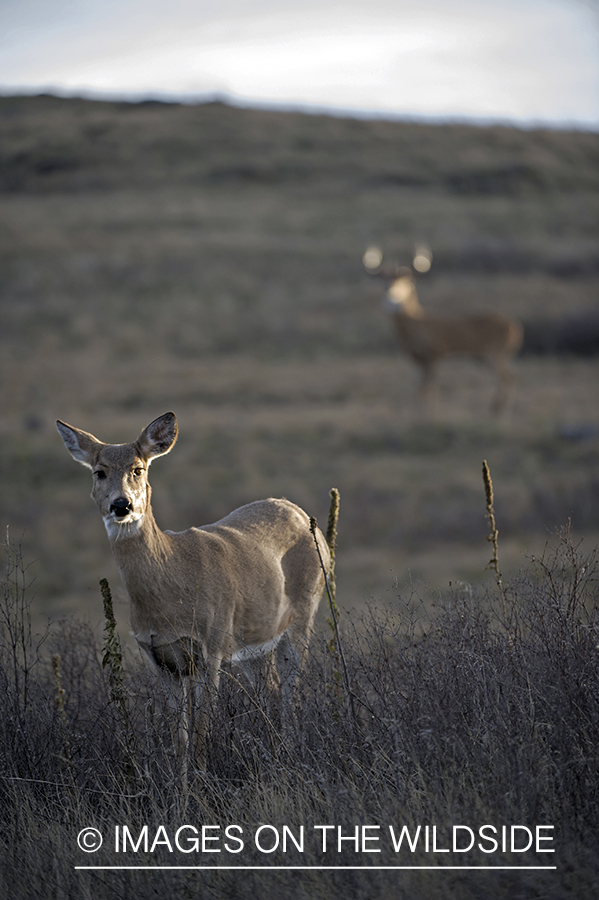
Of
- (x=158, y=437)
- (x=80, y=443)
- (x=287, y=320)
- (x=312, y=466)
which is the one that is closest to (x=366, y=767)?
(x=158, y=437)

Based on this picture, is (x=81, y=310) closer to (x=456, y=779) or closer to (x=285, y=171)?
(x=285, y=171)

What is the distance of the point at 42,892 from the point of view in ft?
13.3

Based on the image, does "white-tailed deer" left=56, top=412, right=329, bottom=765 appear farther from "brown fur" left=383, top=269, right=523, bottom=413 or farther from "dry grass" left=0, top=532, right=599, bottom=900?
"brown fur" left=383, top=269, right=523, bottom=413

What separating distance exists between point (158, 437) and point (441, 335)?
2093cm

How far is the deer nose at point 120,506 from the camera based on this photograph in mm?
5121

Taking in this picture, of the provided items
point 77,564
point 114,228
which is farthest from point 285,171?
point 77,564

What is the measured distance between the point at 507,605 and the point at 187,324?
3082cm

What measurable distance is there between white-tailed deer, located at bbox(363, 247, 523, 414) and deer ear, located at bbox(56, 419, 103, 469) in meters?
19.9

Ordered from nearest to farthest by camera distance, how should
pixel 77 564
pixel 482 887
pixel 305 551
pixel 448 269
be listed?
pixel 482 887, pixel 305 551, pixel 77 564, pixel 448 269

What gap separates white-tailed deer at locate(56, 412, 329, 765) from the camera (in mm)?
5320

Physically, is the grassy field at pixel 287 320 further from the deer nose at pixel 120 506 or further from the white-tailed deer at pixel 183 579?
the white-tailed deer at pixel 183 579

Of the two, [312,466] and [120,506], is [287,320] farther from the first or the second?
[120,506]

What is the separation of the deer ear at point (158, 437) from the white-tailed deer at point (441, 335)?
19818 mm

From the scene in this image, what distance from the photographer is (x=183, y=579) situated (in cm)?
556
